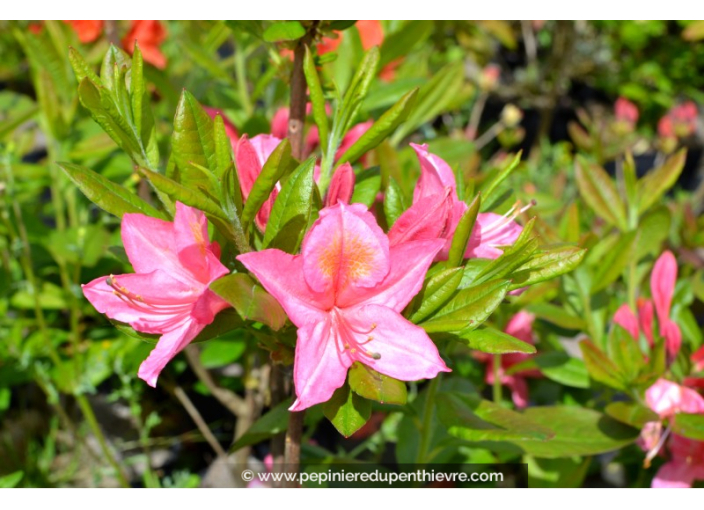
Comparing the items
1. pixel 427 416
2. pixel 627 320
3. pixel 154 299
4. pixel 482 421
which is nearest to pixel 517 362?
pixel 627 320

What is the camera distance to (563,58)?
10.6 ft

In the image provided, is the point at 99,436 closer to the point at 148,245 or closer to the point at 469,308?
the point at 148,245

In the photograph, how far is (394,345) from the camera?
0.65 meters

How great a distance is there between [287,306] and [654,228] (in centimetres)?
85

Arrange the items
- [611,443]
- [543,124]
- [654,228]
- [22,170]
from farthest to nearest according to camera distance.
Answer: [543,124], [22,170], [654,228], [611,443]

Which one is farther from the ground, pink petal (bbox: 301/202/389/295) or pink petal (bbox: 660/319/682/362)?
pink petal (bbox: 301/202/389/295)

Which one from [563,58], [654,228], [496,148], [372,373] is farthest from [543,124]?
[372,373]

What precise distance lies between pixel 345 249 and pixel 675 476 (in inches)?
29.1

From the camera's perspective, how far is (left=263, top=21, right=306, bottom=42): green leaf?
0.80 meters

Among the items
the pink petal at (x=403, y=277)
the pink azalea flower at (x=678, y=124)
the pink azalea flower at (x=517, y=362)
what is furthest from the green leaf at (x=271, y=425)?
the pink azalea flower at (x=678, y=124)

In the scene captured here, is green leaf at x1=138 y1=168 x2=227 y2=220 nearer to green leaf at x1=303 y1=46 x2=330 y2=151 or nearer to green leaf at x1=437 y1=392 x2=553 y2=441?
green leaf at x1=303 y1=46 x2=330 y2=151

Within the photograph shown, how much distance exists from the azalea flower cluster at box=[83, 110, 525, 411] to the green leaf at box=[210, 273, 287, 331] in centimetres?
1

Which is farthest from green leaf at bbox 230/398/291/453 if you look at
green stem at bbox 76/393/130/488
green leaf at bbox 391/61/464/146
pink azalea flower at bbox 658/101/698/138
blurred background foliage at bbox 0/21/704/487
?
pink azalea flower at bbox 658/101/698/138
